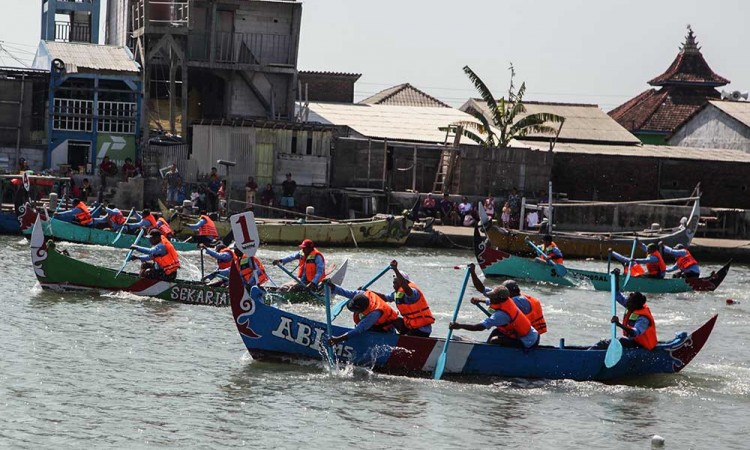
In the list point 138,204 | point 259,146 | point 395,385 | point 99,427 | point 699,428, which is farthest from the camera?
point 259,146

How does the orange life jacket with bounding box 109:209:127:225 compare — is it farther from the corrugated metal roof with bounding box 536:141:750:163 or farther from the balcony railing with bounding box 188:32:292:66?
the corrugated metal roof with bounding box 536:141:750:163

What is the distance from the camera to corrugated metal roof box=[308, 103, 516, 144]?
46094 millimetres

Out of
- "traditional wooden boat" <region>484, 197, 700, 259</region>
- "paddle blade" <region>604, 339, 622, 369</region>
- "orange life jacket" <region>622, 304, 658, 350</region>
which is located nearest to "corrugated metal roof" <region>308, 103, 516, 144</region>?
"traditional wooden boat" <region>484, 197, 700, 259</region>

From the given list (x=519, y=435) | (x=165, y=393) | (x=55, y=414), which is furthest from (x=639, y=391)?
(x=55, y=414)

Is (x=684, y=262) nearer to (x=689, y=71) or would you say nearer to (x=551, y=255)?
(x=551, y=255)

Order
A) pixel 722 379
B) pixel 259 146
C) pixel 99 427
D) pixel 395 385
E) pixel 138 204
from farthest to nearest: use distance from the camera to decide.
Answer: pixel 259 146, pixel 138 204, pixel 722 379, pixel 395 385, pixel 99 427

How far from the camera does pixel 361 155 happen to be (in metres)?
43.8

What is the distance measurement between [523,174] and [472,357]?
2637 centimetres

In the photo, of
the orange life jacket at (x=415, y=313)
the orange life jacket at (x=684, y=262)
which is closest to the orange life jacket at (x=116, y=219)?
the orange life jacket at (x=684, y=262)

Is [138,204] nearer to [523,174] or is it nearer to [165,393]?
[523,174]

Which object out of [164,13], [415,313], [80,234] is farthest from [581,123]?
[415,313]

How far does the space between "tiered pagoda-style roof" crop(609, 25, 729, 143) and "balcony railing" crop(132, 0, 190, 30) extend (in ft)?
77.0

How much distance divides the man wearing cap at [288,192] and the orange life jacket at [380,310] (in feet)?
75.8

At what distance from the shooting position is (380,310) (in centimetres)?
1858
